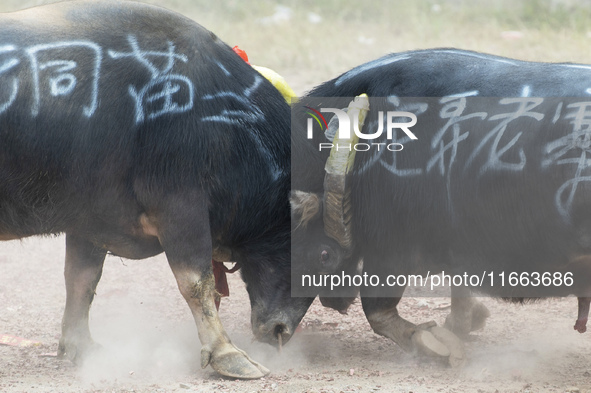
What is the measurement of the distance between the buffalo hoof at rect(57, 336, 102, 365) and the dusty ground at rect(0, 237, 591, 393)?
0.19 ft

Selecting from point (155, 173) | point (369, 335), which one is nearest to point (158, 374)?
point (155, 173)

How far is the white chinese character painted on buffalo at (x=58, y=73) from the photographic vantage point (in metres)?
3.33

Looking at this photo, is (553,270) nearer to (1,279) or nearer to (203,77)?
(203,77)

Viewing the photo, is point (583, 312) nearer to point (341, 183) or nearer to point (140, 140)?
point (341, 183)

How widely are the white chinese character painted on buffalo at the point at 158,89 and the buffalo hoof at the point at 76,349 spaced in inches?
51.2

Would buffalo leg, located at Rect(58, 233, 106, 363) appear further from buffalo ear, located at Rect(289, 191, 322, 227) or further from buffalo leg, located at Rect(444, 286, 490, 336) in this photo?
buffalo leg, located at Rect(444, 286, 490, 336)

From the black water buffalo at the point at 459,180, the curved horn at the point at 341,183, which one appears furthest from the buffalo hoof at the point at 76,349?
the curved horn at the point at 341,183

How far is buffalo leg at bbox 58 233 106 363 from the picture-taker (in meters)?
4.04

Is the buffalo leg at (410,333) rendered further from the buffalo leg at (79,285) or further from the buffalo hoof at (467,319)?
the buffalo leg at (79,285)

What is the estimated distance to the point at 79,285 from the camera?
4090 millimetres

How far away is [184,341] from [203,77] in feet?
5.08

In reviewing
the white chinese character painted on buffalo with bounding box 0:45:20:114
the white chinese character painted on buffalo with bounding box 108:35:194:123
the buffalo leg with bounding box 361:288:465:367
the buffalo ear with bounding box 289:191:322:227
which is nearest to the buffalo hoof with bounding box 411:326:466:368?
the buffalo leg with bounding box 361:288:465:367

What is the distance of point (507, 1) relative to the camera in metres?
10.6

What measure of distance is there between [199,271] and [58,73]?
1074 mm
